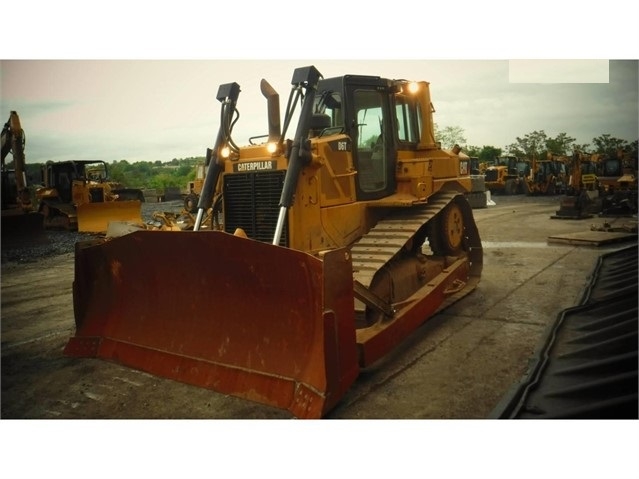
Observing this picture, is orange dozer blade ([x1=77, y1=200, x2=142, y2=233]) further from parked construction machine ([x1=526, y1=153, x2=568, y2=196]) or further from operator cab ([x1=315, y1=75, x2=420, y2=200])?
parked construction machine ([x1=526, y1=153, x2=568, y2=196])

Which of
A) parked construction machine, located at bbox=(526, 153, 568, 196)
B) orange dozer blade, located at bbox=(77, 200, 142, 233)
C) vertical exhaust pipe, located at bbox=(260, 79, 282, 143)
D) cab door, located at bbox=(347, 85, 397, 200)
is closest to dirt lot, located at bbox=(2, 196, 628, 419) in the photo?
cab door, located at bbox=(347, 85, 397, 200)

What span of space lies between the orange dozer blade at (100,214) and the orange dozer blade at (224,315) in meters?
9.28

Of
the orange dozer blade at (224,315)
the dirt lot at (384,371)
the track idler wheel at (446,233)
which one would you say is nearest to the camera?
the orange dozer blade at (224,315)

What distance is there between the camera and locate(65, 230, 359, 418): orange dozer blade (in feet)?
9.48

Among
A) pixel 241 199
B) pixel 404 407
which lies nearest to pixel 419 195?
pixel 241 199

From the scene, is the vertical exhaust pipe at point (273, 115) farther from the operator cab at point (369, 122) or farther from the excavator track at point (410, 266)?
the excavator track at point (410, 266)

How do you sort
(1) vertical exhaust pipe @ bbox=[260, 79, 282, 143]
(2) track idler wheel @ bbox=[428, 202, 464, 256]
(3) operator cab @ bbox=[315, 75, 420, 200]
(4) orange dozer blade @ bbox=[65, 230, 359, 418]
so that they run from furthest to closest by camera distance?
(2) track idler wheel @ bbox=[428, 202, 464, 256] → (3) operator cab @ bbox=[315, 75, 420, 200] → (1) vertical exhaust pipe @ bbox=[260, 79, 282, 143] → (4) orange dozer blade @ bbox=[65, 230, 359, 418]

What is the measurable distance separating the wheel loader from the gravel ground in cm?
405

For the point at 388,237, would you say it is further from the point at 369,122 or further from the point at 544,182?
the point at 544,182

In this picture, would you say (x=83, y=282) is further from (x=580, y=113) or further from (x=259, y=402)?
(x=580, y=113)

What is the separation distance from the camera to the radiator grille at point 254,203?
4207 mm

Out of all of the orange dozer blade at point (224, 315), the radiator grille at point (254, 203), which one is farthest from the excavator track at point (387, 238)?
the orange dozer blade at point (224, 315)

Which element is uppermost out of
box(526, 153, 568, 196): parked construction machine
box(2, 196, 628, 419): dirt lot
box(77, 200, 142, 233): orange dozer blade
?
box(526, 153, 568, 196): parked construction machine

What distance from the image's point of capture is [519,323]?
4.54 meters
